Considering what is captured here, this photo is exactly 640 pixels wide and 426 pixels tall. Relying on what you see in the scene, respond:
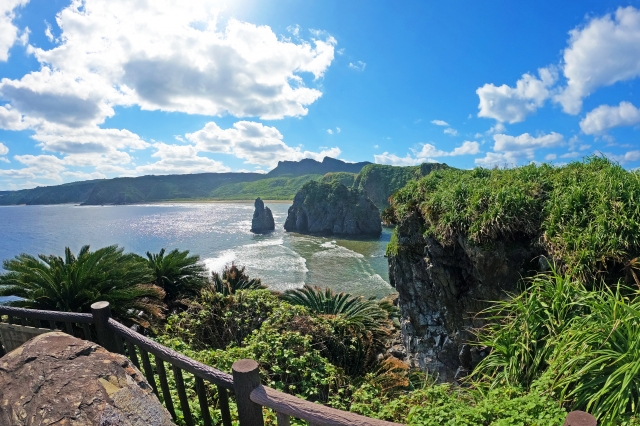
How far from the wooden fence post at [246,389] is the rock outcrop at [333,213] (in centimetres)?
7110

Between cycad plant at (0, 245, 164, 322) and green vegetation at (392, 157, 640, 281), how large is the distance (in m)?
6.64

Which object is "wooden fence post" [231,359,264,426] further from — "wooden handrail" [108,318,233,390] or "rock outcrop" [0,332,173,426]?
"rock outcrop" [0,332,173,426]

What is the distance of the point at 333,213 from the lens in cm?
7950

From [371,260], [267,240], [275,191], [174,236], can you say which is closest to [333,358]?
[371,260]

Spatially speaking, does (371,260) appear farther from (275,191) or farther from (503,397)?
(275,191)

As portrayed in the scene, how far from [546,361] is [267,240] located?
62.8 meters

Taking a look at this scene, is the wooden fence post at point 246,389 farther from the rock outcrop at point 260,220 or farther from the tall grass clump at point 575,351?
the rock outcrop at point 260,220

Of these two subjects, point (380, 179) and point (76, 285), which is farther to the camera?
point (380, 179)

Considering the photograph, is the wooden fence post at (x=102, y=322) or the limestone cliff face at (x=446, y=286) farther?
the limestone cliff face at (x=446, y=286)

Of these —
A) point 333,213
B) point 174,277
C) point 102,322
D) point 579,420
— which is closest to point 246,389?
point 579,420

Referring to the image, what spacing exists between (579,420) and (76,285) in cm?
747

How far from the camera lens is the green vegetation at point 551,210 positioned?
5.30 metres

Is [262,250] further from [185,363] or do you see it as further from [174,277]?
[185,363]

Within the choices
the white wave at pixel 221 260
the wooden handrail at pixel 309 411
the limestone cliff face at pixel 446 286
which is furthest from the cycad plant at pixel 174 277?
the white wave at pixel 221 260
